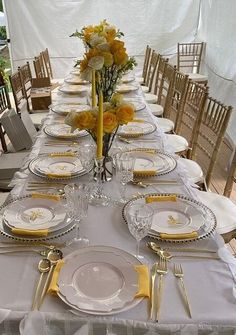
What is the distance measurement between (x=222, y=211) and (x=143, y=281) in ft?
2.85

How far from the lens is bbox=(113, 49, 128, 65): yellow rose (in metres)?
1.13

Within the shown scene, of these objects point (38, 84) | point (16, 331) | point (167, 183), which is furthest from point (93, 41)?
point (38, 84)

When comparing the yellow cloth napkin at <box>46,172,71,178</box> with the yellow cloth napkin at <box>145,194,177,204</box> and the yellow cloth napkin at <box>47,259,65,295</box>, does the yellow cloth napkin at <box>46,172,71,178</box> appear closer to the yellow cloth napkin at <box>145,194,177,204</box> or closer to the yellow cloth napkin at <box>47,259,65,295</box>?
the yellow cloth napkin at <box>145,194,177,204</box>

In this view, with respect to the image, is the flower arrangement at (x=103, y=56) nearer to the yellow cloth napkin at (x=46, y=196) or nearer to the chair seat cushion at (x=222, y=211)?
the yellow cloth napkin at (x=46, y=196)

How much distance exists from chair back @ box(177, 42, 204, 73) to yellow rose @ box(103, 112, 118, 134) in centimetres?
403

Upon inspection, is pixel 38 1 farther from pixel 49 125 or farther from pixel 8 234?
pixel 8 234

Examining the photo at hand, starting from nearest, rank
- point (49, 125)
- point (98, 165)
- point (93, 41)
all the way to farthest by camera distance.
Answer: point (93, 41) < point (98, 165) < point (49, 125)

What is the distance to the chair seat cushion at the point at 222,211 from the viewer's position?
4.73 ft

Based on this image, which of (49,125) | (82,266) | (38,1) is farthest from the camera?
(38,1)

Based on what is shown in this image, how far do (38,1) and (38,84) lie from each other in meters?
2.04

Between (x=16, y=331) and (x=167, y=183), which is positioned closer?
(x=16, y=331)

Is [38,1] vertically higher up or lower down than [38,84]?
higher up

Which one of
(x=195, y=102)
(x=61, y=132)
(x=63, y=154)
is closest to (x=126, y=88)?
(x=195, y=102)

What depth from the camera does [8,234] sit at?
964 mm
